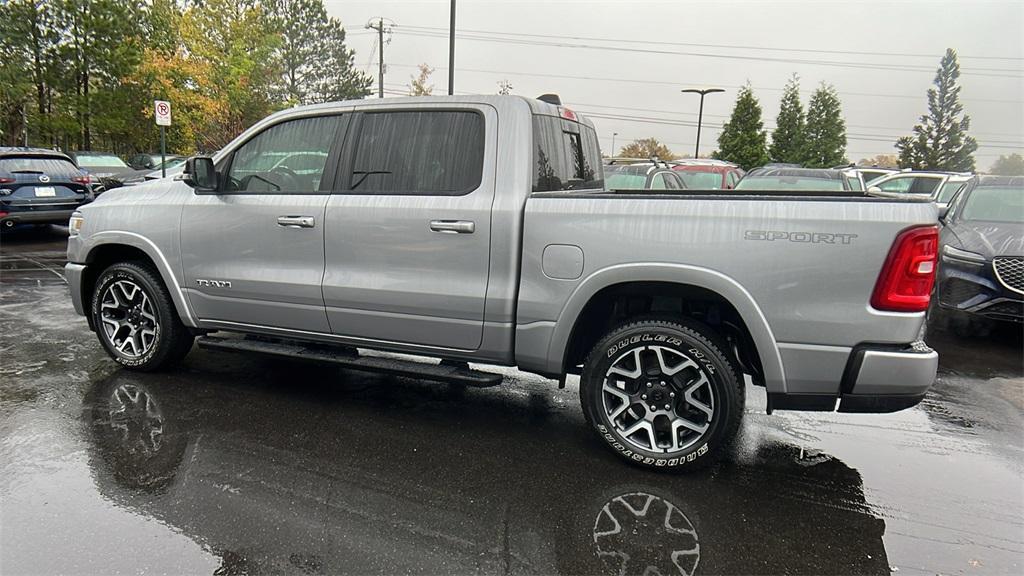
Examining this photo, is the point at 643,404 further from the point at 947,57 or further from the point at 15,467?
the point at 947,57

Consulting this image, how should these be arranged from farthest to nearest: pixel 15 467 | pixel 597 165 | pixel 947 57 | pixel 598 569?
pixel 947 57 < pixel 597 165 < pixel 15 467 < pixel 598 569

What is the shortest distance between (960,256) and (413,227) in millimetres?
5741

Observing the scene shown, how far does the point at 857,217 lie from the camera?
2.81 m

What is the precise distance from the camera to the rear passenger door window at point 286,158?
4.06 m

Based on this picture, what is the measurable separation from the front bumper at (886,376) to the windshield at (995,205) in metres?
5.31

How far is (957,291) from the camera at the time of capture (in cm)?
618

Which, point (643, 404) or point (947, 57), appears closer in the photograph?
point (643, 404)

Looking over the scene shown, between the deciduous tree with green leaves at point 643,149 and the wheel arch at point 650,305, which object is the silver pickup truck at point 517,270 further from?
the deciduous tree with green leaves at point 643,149

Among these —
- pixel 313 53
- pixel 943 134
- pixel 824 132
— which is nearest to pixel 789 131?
pixel 824 132

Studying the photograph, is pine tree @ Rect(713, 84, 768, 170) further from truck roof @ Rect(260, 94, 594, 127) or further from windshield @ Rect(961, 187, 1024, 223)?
truck roof @ Rect(260, 94, 594, 127)

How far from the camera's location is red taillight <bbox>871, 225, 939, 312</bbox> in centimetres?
277

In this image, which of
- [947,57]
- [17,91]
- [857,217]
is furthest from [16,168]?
[947,57]

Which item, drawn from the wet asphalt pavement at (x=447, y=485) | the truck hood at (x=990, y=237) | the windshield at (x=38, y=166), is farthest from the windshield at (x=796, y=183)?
the windshield at (x=38, y=166)

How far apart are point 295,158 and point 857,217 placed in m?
3.38
